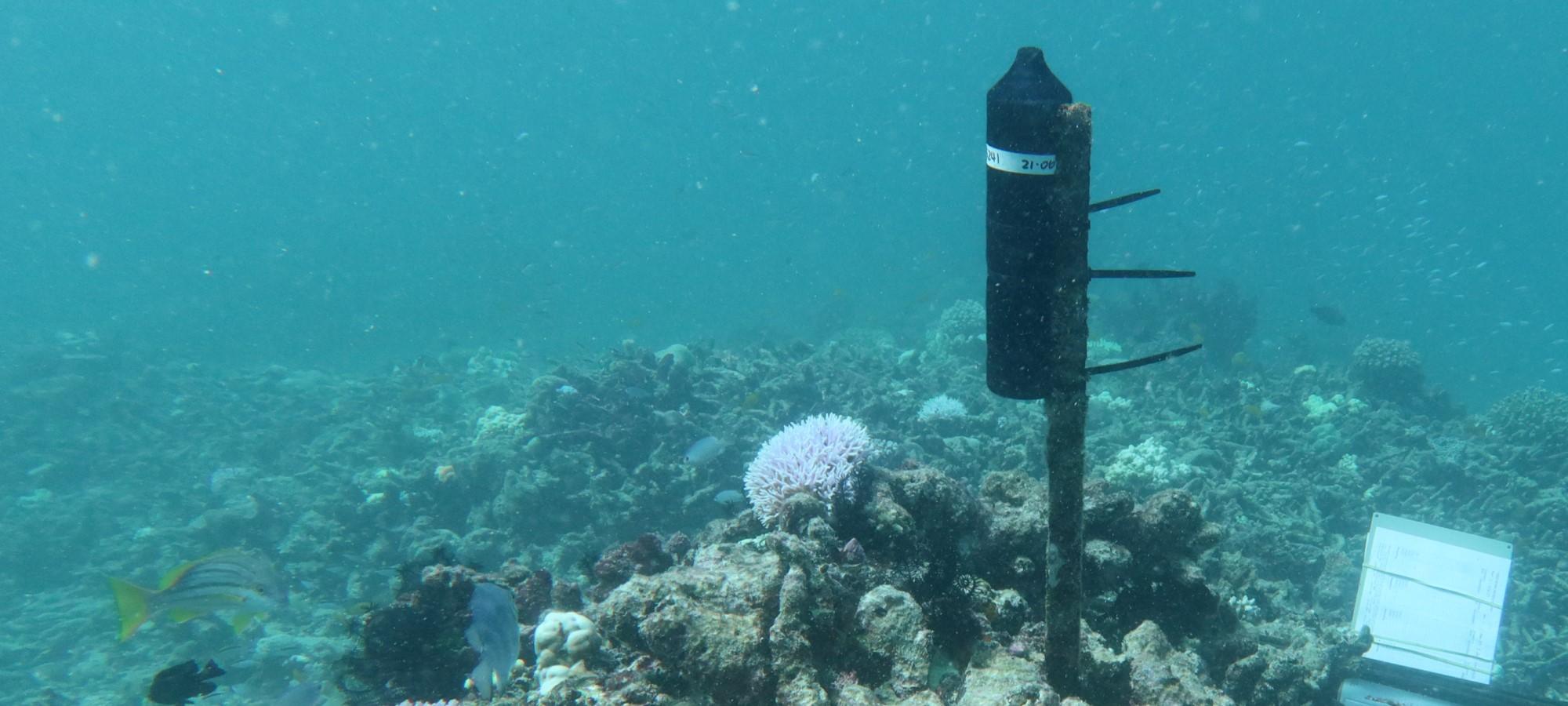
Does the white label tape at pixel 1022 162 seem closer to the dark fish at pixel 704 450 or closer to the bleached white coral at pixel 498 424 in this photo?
the dark fish at pixel 704 450

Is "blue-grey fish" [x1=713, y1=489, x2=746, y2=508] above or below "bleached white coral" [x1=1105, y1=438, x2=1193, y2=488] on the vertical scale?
below

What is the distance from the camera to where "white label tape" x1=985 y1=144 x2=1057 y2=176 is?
2232 millimetres

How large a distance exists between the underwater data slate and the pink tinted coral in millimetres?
4186

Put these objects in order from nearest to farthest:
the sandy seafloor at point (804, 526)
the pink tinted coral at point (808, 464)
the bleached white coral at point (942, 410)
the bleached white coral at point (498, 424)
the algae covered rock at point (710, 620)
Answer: the algae covered rock at point (710, 620) < the sandy seafloor at point (804, 526) < the pink tinted coral at point (808, 464) < the bleached white coral at point (942, 410) < the bleached white coral at point (498, 424)

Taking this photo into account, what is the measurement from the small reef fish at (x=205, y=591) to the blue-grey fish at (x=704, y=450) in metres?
4.40

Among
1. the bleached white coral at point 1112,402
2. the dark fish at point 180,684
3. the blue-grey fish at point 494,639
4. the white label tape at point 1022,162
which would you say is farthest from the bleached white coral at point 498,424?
the white label tape at point 1022,162

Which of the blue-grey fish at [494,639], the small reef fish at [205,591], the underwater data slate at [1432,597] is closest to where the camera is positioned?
the blue-grey fish at [494,639]

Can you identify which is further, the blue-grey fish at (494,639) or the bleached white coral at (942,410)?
the bleached white coral at (942,410)

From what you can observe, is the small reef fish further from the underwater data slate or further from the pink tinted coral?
the underwater data slate

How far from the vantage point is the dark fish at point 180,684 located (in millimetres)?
4176

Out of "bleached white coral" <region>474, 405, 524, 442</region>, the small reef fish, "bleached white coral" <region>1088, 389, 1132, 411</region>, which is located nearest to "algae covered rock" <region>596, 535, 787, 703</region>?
the small reef fish

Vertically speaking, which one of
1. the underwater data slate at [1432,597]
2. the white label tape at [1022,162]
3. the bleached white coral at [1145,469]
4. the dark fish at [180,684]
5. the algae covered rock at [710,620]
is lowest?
the dark fish at [180,684]

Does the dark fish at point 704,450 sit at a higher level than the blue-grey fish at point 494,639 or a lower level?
higher

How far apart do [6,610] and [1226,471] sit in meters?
21.3
